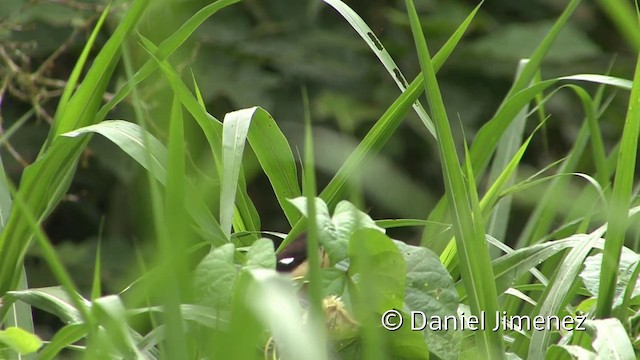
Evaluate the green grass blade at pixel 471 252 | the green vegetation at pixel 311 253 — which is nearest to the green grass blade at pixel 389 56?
the green vegetation at pixel 311 253

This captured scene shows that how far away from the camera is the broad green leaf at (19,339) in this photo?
1.69 feet

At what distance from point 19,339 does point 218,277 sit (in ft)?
0.36

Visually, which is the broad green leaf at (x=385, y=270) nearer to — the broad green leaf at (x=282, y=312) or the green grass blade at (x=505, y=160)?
the broad green leaf at (x=282, y=312)

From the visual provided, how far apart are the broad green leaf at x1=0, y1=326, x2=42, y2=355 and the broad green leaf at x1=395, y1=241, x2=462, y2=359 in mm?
212

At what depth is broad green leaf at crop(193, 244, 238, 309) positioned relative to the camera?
21.2 inches

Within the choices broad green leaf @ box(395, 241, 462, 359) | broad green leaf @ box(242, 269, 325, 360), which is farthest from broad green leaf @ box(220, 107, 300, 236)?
broad green leaf @ box(242, 269, 325, 360)

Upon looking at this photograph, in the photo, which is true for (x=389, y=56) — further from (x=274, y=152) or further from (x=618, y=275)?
(x=618, y=275)

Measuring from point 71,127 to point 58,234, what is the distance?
4.70 ft

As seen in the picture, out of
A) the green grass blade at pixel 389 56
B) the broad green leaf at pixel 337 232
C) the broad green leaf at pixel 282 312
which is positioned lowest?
the broad green leaf at pixel 337 232

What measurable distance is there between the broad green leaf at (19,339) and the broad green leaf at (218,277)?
90 millimetres

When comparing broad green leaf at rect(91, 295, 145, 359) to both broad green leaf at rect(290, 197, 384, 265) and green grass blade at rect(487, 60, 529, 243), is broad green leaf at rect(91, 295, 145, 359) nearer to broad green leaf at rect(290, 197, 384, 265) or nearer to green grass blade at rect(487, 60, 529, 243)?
broad green leaf at rect(290, 197, 384, 265)

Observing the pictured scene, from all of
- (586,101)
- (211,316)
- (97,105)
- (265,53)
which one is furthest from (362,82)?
(211,316)

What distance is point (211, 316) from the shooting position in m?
0.54

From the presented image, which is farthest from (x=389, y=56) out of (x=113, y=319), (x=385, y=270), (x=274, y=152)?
(x=113, y=319)
